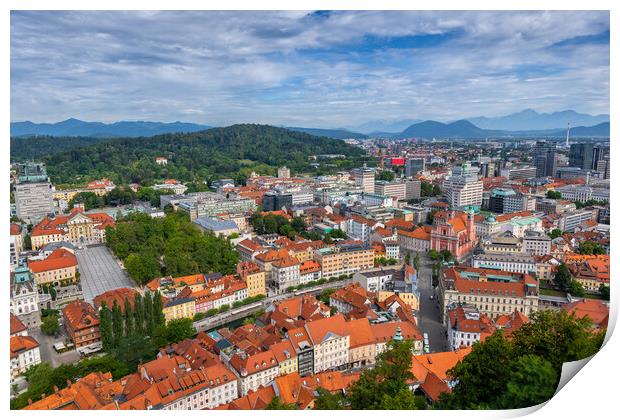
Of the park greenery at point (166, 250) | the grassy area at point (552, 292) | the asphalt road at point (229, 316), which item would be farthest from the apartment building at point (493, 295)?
the park greenery at point (166, 250)

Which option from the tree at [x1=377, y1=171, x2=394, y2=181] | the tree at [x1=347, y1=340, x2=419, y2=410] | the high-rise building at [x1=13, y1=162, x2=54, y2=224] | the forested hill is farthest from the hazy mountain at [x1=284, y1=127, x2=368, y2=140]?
the tree at [x1=347, y1=340, x2=419, y2=410]

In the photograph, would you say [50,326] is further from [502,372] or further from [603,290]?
[603,290]

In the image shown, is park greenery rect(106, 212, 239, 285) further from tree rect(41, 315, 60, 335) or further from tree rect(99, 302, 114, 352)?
tree rect(99, 302, 114, 352)

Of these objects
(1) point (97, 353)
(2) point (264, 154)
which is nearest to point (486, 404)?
(1) point (97, 353)

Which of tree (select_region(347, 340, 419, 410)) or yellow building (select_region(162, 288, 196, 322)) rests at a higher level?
tree (select_region(347, 340, 419, 410))

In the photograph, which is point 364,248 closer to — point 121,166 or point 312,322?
point 312,322

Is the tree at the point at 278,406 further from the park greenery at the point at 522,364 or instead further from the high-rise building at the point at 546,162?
the high-rise building at the point at 546,162

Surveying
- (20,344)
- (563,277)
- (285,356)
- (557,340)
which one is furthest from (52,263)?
(563,277)
